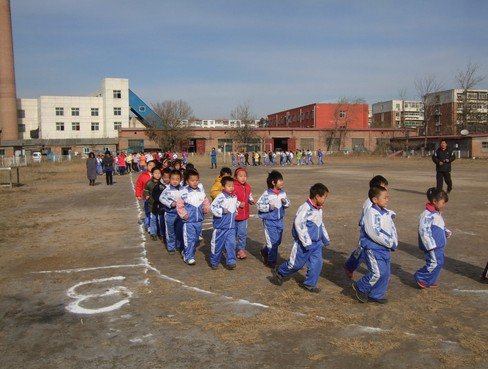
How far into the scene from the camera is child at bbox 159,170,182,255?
7.50 meters

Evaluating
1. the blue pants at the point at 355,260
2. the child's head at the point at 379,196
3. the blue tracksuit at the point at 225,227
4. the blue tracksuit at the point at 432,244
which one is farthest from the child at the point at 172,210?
the blue tracksuit at the point at 432,244

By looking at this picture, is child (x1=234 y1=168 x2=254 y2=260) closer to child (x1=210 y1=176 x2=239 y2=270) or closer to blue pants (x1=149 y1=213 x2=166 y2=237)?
child (x1=210 y1=176 x2=239 y2=270)

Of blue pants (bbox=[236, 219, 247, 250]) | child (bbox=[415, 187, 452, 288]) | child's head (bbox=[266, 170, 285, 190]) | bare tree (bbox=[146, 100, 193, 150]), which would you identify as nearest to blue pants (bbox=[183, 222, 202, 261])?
blue pants (bbox=[236, 219, 247, 250])

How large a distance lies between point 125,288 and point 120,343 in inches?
68.2

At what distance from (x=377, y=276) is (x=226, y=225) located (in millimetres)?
2436

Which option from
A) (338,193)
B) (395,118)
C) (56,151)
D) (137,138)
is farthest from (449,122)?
(338,193)

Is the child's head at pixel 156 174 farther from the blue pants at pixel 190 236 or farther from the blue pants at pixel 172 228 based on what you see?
the blue pants at pixel 190 236

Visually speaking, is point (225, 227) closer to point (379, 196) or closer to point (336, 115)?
point (379, 196)

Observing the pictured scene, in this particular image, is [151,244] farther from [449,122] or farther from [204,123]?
[204,123]

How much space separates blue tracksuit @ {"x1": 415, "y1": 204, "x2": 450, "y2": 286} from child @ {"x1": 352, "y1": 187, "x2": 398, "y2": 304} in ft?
2.35

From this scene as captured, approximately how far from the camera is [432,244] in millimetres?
5570

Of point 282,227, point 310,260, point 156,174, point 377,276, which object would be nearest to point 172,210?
point 156,174

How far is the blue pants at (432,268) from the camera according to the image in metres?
5.55

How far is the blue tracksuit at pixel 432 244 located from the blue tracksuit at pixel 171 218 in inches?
156
